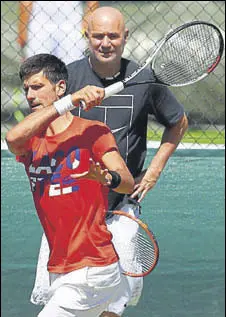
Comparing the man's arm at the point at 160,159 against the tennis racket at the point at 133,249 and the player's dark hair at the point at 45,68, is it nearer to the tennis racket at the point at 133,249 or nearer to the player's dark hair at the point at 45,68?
the tennis racket at the point at 133,249

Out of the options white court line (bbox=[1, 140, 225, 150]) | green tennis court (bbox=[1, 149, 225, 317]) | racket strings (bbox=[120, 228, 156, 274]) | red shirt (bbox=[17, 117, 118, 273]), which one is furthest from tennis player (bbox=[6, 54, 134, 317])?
white court line (bbox=[1, 140, 225, 150])

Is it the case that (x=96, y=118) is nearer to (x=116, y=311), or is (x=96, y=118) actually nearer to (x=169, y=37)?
(x=169, y=37)

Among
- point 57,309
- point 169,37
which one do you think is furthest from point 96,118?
point 57,309

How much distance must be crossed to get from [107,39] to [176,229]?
161 cm

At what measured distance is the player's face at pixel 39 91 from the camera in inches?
132

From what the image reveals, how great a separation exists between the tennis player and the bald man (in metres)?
0.68

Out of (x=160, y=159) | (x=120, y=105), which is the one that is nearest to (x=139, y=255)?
(x=160, y=159)

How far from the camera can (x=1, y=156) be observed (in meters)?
5.45

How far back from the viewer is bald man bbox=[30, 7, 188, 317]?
401 centimetres

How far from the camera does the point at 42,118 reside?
10.7ft

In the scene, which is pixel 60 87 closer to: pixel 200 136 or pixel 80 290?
pixel 80 290

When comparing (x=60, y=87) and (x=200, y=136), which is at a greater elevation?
(x=60, y=87)

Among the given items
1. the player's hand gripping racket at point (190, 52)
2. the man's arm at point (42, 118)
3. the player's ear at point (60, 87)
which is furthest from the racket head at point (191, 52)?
the man's arm at point (42, 118)

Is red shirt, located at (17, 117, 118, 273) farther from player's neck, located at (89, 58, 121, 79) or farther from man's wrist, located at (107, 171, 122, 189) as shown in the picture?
player's neck, located at (89, 58, 121, 79)
